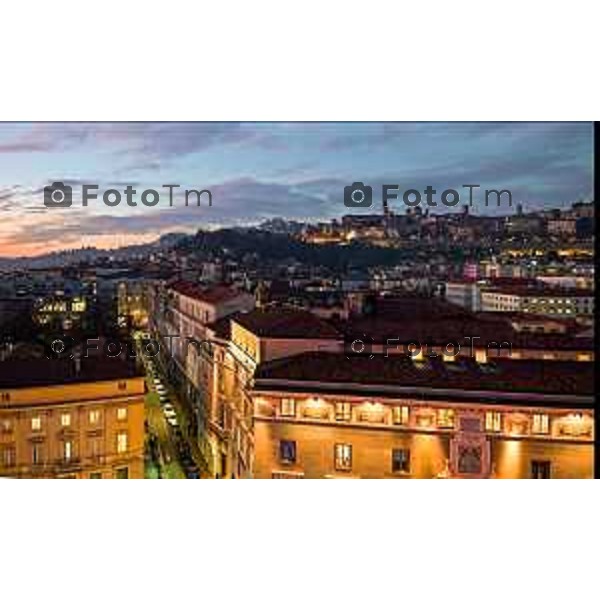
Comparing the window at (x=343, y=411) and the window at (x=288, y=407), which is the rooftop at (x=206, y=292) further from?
the window at (x=343, y=411)

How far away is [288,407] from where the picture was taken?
3461mm

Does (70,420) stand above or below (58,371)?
below

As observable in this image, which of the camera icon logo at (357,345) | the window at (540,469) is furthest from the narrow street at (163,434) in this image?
the window at (540,469)

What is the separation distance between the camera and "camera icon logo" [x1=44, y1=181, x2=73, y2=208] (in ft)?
11.0

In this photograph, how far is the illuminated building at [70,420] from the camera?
341 centimetres

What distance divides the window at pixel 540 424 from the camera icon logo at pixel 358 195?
1.03m

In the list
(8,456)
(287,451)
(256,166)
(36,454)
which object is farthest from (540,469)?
(8,456)

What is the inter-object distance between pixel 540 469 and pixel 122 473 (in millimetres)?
1593

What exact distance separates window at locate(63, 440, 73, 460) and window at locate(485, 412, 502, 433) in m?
1.60

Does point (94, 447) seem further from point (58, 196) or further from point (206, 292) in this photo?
point (58, 196)
